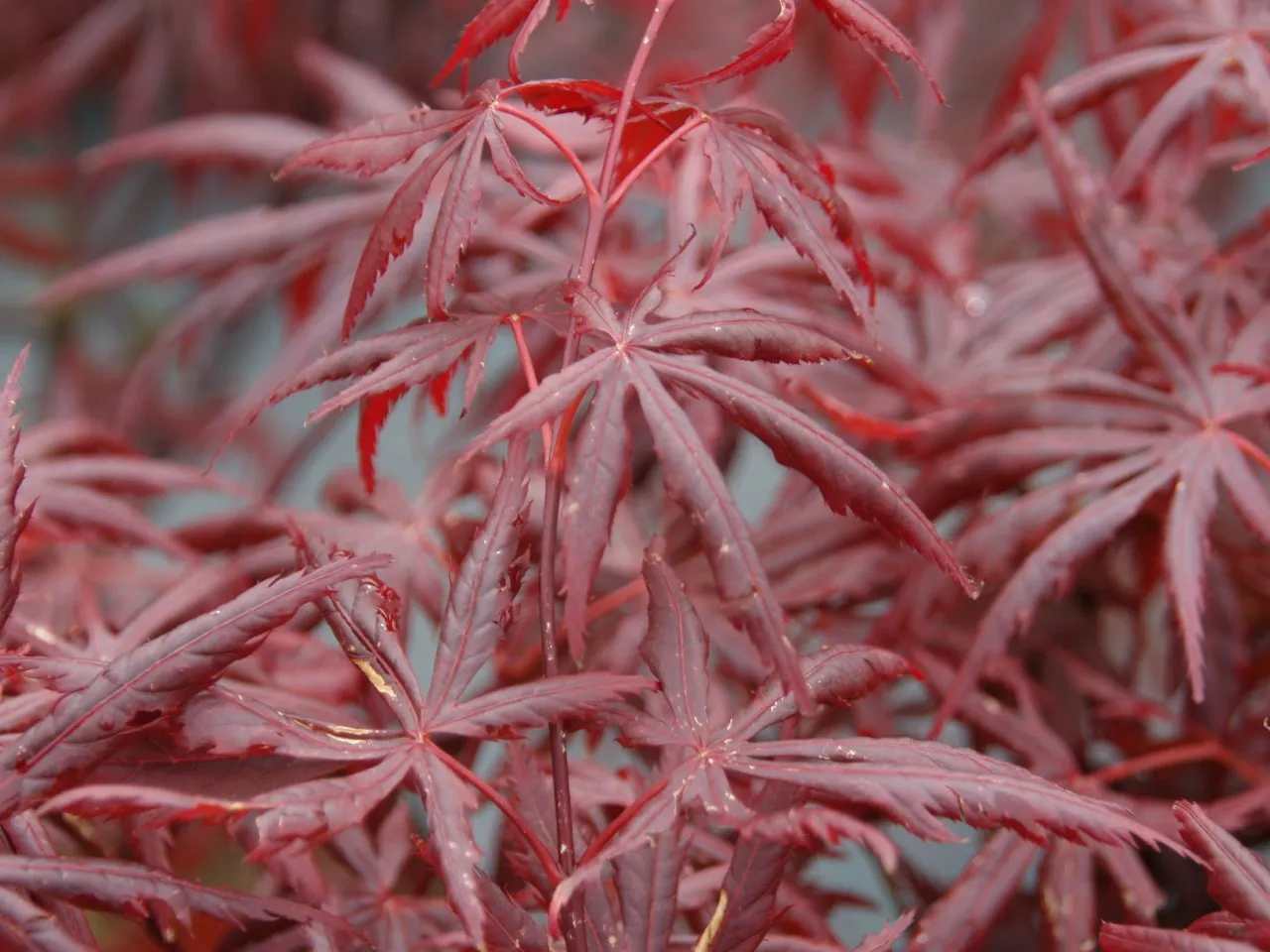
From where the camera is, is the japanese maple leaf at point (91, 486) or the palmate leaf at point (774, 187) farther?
the japanese maple leaf at point (91, 486)

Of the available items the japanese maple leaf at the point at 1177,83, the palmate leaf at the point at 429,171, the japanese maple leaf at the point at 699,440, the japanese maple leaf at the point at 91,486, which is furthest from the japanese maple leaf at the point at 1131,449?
the japanese maple leaf at the point at 91,486

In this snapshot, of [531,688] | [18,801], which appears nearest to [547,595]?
[531,688]

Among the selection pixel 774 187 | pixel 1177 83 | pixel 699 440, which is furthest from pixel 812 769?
pixel 1177 83

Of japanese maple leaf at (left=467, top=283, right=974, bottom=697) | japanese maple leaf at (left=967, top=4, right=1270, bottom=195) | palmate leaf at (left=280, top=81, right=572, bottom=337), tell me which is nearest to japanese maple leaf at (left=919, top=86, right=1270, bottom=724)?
japanese maple leaf at (left=967, top=4, right=1270, bottom=195)

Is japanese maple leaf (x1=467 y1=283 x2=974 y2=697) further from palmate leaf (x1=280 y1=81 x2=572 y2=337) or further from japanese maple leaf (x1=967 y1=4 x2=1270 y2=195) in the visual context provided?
japanese maple leaf (x1=967 y1=4 x2=1270 y2=195)

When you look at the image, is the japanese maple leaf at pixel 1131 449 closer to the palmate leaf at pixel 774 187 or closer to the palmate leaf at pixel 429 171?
the palmate leaf at pixel 774 187

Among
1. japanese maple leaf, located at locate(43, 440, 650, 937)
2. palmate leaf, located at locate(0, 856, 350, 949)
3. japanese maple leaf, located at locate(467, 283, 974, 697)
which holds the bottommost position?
palmate leaf, located at locate(0, 856, 350, 949)

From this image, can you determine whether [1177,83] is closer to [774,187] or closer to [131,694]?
[774,187]
